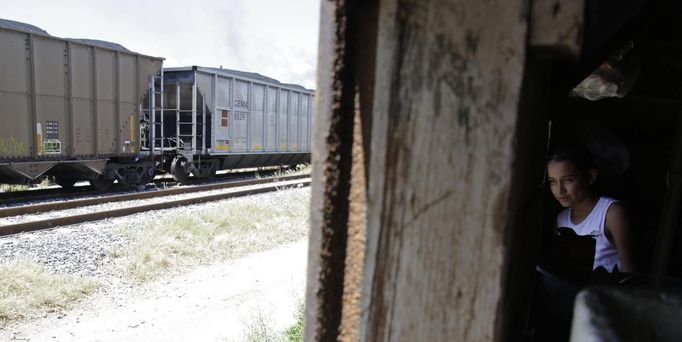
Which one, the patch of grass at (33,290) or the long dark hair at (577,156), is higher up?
the long dark hair at (577,156)

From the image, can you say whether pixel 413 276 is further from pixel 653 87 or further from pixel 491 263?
pixel 653 87

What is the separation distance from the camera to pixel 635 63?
2139mm

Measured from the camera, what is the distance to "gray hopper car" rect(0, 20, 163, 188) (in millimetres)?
11492

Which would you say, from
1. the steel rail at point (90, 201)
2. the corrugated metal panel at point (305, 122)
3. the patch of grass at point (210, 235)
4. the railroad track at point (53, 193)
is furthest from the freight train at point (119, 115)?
the patch of grass at point (210, 235)

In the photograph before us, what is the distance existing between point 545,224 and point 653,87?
2.78ft

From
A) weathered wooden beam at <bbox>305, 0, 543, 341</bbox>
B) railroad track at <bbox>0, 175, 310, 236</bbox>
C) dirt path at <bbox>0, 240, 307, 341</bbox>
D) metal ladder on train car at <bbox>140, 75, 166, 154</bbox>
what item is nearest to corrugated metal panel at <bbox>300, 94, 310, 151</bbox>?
railroad track at <bbox>0, 175, 310, 236</bbox>

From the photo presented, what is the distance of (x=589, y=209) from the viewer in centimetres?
253

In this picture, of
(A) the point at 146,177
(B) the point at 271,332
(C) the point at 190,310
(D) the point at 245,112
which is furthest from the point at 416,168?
(D) the point at 245,112

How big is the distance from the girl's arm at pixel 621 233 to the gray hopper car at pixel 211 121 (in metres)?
15.0

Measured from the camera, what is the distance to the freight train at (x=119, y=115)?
11.7 meters

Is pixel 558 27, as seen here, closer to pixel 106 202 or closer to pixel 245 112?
pixel 106 202

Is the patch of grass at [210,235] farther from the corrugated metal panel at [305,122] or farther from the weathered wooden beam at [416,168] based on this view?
the corrugated metal panel at [305,122]

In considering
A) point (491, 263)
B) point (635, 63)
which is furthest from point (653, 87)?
point (491, 263)

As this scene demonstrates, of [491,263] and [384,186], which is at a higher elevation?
[384,186]
